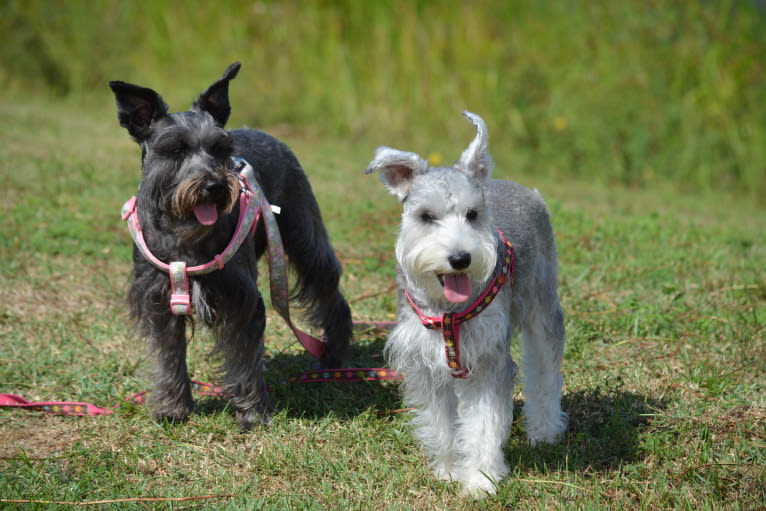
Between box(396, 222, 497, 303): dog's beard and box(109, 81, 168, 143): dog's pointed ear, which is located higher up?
box(109, 81, 168, 143): dog's pointed ear

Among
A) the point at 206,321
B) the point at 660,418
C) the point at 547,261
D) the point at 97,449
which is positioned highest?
the point at 547,261

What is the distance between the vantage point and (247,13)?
45.1 ft

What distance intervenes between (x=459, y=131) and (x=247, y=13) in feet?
16.3

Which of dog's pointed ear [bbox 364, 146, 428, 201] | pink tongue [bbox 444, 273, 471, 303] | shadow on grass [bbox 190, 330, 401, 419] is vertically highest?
dog's pointed ear [bbox 364, 146, 428, 201]

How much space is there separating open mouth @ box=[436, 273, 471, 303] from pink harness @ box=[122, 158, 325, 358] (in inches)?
54.3

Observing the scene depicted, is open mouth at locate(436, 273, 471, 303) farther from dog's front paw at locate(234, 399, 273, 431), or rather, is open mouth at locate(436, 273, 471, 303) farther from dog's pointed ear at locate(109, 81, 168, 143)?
dog's pointed ear at locate(109, 81, 168, 143)

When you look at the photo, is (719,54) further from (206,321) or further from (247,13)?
(206,321)

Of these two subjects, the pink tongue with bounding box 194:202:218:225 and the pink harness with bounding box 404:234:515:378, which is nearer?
the pink harness with bounding box 404:234:515:378

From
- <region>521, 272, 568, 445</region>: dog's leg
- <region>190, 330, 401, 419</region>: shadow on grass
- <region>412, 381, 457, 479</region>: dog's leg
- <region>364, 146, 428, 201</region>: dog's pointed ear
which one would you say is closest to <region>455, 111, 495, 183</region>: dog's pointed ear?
<region>364, 146, 428, 201</region>: dog's pointed ear

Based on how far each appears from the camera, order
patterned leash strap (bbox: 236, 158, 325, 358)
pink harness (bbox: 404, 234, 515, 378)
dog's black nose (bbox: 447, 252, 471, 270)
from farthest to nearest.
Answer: patterned leash strap (bbox: 236, 158, 325, 358), pink harness (bbox: 404, 234, 515, 378), dog's black nose (bbox: 447, 252, 471, 270)

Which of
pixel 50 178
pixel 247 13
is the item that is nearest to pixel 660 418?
pixel 50 178

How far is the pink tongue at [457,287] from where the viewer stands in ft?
11.1

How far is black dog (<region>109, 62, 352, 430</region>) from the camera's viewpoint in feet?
12.9

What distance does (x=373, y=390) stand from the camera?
4.82 m
